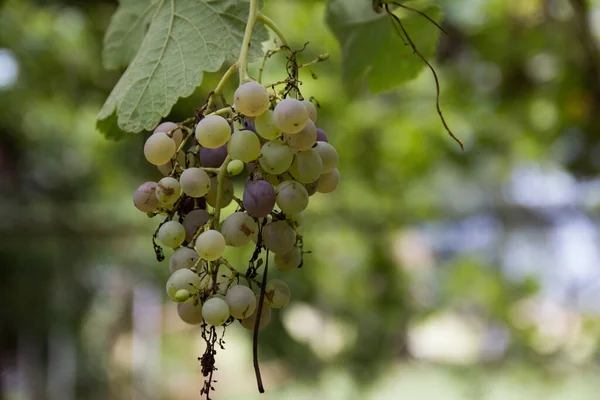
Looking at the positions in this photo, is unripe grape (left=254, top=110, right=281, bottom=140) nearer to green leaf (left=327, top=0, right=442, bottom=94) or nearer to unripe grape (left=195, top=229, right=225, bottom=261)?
unripe grape (left=195, top=229, right=225, bottom=261)

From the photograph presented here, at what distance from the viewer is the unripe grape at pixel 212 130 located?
12.3 inches

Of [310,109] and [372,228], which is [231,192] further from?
[372,228]

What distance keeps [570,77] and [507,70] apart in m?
0.13

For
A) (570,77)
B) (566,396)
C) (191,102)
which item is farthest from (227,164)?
(566,396)

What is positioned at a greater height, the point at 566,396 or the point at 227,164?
the point at 227,164

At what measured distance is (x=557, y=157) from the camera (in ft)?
4.92

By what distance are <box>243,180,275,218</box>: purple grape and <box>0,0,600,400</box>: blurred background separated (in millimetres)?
226

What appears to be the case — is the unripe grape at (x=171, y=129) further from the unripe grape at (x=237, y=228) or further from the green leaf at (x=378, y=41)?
the green leaf at (x=378, y=41)

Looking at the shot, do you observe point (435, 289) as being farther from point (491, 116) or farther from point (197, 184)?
point (197, 184)

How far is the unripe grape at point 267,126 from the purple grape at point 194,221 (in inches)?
2.4

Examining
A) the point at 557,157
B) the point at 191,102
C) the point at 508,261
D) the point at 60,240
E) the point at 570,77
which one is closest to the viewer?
the point at 191,102

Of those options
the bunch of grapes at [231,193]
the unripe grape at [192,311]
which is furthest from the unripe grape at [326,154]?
the unripe grape at [192,311]

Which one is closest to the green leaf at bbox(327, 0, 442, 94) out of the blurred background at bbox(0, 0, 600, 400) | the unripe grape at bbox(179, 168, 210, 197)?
the blurred background at bbox(0, 0, 600, 400)

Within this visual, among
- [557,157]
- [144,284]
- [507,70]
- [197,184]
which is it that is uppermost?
[197,184]
